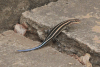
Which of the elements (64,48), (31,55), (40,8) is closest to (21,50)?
(31,55)

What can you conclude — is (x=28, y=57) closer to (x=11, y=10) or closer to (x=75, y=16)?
(x=11, y=10)

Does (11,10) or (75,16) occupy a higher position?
(11,10)

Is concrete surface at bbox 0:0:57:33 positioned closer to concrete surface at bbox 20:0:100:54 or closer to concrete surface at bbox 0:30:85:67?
concrete surface at bbox 20:0:100:54

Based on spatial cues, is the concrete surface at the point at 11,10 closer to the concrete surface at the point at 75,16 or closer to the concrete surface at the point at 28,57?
the concrete surface at the point at 75,16

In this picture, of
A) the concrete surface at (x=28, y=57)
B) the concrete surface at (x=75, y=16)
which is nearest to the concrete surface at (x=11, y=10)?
the concrete surface at (x=75, y=16)

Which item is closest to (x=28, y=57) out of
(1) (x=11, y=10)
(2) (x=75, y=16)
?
(1) (x=11, y=10)

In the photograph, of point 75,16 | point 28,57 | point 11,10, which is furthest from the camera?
point 75,16

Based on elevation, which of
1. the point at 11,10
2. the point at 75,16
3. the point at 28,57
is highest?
the point at 11,10
